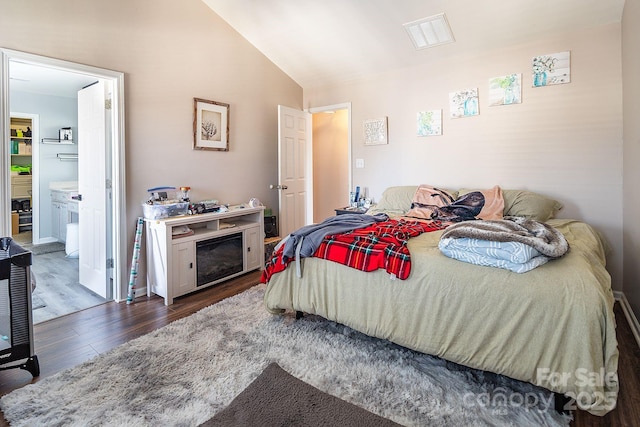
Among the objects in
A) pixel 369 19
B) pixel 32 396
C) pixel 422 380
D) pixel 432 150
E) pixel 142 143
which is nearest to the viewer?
pixel 32 396

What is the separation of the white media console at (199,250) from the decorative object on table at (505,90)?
272cm

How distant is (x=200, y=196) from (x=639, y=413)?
3590mm

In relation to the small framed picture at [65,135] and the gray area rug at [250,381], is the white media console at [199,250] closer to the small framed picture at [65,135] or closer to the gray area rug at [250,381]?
the gray area rug at [250,381]

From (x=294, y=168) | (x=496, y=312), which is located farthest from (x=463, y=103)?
(x=496, y=312)

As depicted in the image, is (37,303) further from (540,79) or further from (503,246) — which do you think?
(540,79)

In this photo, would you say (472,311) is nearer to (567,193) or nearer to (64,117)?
(567,193)

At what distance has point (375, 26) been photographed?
3389 millimetres

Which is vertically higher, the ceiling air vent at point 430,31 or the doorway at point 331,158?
the ceiling air vent at point 430,31

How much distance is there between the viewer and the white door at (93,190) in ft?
9.77

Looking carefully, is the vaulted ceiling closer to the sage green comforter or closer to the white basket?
the sage green comforter

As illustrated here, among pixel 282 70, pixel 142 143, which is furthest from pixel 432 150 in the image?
pixel 142 143

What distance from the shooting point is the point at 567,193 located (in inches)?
121

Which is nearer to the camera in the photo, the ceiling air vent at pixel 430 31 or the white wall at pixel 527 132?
the white wall at pixel 527 132

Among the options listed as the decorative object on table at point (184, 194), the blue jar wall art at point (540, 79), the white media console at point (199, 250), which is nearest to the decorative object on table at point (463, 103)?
the blue jar wall art at point (540, 79)
